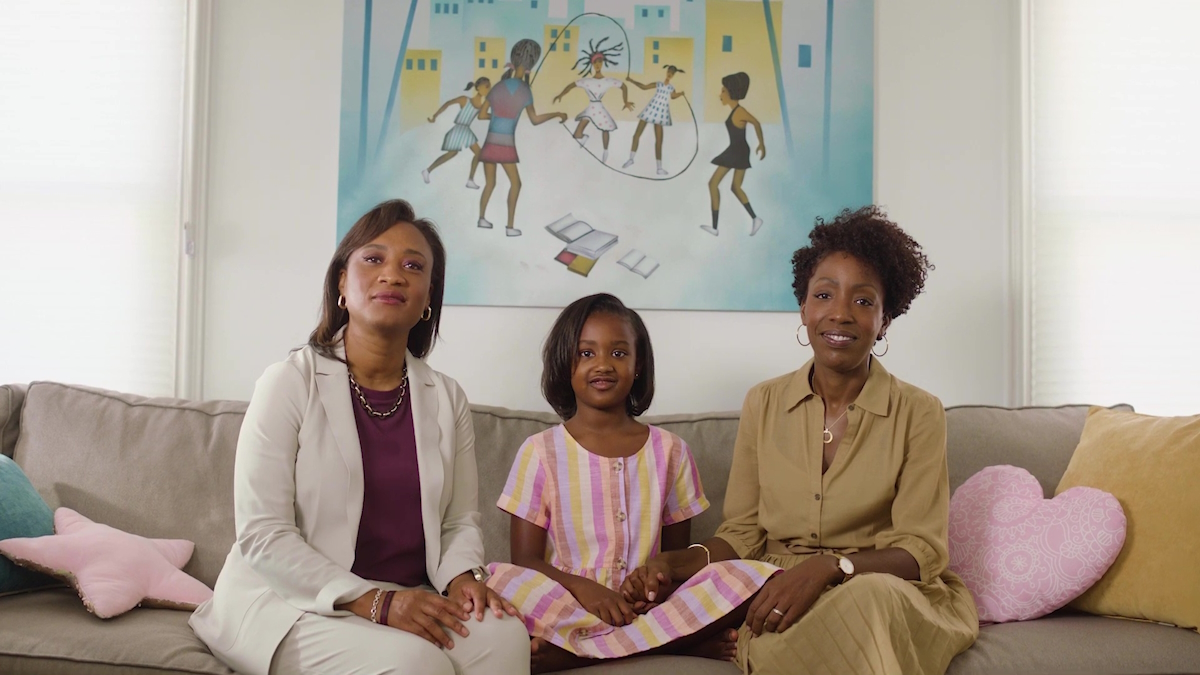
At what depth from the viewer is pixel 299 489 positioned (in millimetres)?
1747

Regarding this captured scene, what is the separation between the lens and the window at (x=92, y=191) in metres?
2.62

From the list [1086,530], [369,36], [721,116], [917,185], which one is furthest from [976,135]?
[369,36]

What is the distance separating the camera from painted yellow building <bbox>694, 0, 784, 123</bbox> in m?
2.73

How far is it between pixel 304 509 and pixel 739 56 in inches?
70.4

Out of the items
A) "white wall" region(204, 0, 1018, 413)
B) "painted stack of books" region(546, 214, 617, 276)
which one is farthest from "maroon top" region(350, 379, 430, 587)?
"painted stack of books" region(546, 214, 617, 276)

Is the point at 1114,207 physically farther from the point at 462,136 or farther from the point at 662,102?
the point at 462,136

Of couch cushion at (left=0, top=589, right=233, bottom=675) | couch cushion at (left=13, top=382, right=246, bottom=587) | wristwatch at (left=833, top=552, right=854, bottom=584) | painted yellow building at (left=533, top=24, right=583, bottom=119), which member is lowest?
couch cushion at (left=0, top=589, right=233, bottom=675)

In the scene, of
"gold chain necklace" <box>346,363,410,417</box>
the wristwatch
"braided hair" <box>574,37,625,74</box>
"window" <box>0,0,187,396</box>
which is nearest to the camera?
the wristwatch

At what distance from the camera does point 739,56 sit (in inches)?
108

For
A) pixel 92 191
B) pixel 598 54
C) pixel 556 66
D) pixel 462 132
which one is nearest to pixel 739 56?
pixel 598 54

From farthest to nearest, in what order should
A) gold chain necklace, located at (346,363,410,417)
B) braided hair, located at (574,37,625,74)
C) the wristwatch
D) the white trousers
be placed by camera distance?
braided hair, located at (574,37,625,74) < gold chain necklace, located at (346,363,410,417) < the wristwatch < the white trousers

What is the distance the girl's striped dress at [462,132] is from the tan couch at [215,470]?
821 mm

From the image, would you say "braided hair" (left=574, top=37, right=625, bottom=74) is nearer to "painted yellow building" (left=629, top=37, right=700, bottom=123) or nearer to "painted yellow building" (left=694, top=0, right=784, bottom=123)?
"painted yellow building" (left=629, top=37, right=700, bottom=123)

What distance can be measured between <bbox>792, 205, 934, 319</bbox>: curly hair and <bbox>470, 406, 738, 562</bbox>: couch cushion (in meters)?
0.46
